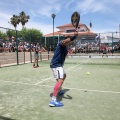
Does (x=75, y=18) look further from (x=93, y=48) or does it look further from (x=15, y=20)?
(x=15, y=20)

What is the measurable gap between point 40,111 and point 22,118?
620 mm

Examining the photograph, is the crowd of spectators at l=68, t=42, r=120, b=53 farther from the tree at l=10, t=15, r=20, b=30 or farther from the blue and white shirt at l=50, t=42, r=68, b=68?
the tree at l=10, t=15, r=20, b=30

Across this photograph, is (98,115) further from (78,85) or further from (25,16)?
(25,16)

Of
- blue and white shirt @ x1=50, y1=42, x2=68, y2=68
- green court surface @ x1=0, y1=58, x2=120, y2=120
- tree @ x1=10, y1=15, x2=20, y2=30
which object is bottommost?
Answer: green court surface @ x1=0, y1=58, x2=120, y2=120

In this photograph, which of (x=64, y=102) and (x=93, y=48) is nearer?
(x=64, y=102)

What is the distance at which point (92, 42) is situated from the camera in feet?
96.3

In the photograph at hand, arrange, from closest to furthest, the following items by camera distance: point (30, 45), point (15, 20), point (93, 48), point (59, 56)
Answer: point (59, 56) → point (30, 45) → point (93, 48) → point (15, 20)

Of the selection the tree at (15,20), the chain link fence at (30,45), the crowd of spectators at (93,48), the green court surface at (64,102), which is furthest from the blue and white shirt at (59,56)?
the tree at (15,20)

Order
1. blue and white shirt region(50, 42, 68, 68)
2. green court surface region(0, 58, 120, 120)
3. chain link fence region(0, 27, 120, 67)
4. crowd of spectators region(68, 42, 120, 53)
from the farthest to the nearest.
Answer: crowd of spectators region(68, 42, 120, 53), chain link fence region(0, 27, 120, 67), blue and white shirt region(50, 42, 68, 68), green court surface region(0, 58, 120, 120)

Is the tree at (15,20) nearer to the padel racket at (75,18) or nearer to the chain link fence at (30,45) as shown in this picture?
the chain link fence at (30,45)

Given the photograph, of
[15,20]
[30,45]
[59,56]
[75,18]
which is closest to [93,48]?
[30,45]

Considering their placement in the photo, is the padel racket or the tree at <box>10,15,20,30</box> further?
the tree at <box>10,15,20,30</box>

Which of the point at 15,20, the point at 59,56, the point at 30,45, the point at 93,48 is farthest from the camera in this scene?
the point at 15,20

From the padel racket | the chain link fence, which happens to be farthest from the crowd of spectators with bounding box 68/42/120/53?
the padel racket
